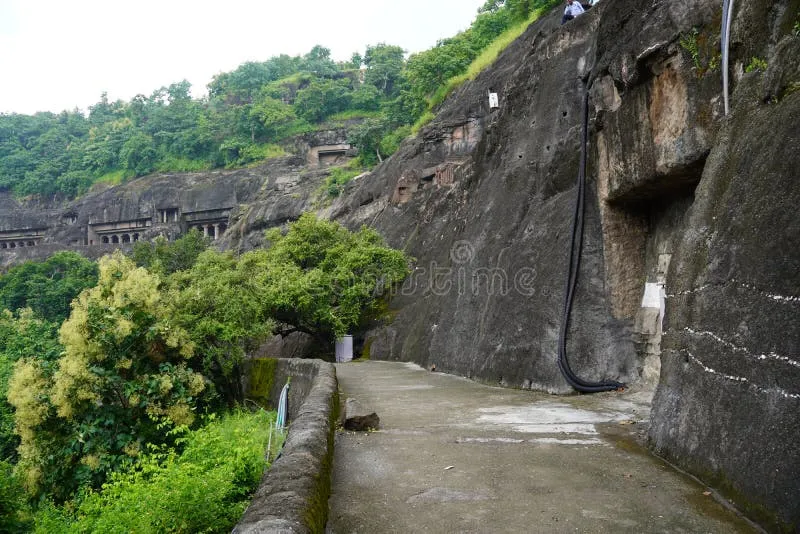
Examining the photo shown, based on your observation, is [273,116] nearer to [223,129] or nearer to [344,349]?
[223,129]

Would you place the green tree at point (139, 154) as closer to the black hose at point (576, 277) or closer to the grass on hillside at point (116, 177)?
the grass on hillside at point (116, 177)

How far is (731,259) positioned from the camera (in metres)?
3.94

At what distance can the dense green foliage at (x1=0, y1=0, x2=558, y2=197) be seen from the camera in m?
57.1

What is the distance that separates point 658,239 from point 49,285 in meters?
39.2

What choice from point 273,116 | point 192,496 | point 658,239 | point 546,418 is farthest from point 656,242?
point 273,116

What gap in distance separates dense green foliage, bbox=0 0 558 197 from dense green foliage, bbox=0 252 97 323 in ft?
64.9

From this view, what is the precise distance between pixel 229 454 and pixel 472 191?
10.6 m

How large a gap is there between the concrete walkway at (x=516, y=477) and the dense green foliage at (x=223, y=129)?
128 feet

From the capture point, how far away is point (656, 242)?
8.24m

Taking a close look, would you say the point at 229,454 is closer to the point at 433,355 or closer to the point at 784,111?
the point at 784,111

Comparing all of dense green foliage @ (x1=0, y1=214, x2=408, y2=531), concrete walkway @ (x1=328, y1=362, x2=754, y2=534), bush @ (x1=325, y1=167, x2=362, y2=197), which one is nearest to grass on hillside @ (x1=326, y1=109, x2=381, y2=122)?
bush @ (x1=325, y1=167, x2=362, y2=197)

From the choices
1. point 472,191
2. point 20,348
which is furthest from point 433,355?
point 20,348

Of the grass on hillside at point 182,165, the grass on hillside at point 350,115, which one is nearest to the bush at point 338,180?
the grass on hillside at point 350,115

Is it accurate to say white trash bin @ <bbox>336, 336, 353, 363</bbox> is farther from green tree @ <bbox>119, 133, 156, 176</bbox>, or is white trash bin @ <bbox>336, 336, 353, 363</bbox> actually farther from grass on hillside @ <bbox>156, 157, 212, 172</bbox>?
green tree @ <bbox>119, 133, 156, 176</bbox>
